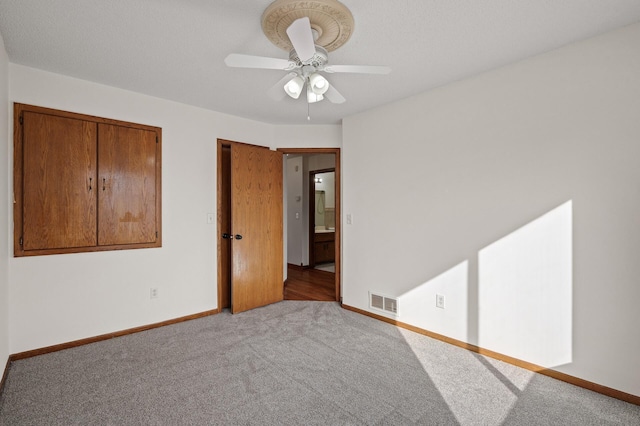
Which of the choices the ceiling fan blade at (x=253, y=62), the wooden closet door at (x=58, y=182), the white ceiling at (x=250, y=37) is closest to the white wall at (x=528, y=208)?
the white ceiling at (x=250, y=37)

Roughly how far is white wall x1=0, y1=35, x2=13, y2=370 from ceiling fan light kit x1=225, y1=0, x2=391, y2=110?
1.84m

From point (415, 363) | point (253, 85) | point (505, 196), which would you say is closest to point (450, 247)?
point (505, 196)

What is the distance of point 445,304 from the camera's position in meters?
2.94

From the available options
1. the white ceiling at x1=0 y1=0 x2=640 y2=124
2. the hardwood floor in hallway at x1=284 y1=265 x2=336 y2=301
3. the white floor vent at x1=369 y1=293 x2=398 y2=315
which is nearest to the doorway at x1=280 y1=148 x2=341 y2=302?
the hardwood floor in hallway at x1=284 y1=265 x2=336 y2=301

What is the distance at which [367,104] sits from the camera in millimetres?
3443

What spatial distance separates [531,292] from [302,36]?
245 centimetres

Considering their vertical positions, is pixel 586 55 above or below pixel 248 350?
above

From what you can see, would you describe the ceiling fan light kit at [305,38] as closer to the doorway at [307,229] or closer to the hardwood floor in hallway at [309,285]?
the hardwood floor in hallway at [309,285]

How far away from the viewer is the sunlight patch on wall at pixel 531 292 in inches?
88.8

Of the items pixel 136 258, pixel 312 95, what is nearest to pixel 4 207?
pixel 136 258

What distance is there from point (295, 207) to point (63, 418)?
5215 millimetres

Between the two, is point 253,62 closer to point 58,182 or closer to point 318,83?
point 318,83

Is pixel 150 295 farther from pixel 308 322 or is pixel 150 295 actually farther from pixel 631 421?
pixel 631 421

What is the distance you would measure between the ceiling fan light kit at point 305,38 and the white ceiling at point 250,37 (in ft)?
0.33
